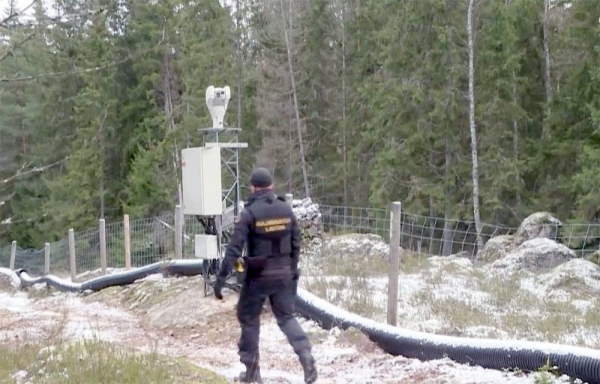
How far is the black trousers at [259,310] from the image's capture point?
238 inches

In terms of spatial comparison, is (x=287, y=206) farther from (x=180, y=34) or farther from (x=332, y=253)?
(x=180, y=34)

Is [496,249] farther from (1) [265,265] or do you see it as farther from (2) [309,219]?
(1) [265,265]

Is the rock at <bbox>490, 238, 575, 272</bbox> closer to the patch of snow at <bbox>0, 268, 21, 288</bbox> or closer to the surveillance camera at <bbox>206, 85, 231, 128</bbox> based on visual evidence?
the surveillance camera at <bbox>206, 85, 231, 128</bbox>

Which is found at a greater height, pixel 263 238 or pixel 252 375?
pixel 263 238

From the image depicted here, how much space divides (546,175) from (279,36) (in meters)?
13.1

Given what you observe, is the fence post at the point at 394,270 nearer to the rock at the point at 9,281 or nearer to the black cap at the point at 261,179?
the black cap at the point at 261,179

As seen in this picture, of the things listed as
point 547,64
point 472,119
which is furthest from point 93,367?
point 547,64

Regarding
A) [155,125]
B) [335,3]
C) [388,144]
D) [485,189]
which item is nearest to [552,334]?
[485,189]

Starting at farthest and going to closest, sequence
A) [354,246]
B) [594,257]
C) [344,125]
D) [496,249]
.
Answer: [344,125]
[496,249]
[594,257]
[354,246]

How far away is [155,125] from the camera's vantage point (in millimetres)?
37750

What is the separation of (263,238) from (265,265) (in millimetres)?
213

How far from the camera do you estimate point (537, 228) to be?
1636cm

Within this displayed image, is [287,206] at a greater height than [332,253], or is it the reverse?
[287,206]

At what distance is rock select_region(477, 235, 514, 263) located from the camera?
15.8 metres
